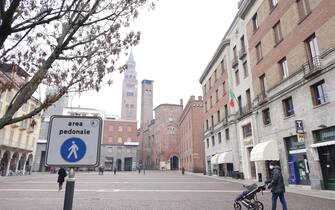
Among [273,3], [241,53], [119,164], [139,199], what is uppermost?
[273,3]

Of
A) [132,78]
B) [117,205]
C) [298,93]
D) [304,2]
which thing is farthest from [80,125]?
[132,78]

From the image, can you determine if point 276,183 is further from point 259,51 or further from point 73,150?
point 259,51

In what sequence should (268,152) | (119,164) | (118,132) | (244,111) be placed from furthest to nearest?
(118,132) < (119,164) < (244,111) < (268,152)

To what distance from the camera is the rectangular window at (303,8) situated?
55.0 ft

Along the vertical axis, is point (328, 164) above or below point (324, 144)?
below

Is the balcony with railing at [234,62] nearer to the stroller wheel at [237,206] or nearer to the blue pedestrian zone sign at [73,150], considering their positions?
the stroller wheel at [237,206]

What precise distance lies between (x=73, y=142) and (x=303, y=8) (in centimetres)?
1940

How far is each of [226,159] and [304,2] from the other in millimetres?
19304

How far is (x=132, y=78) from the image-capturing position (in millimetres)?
111500

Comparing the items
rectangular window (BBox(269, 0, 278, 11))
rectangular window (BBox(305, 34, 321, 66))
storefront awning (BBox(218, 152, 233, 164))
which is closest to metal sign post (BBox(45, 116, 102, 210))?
rectangular window (BBox(305, 34, 321, 66))

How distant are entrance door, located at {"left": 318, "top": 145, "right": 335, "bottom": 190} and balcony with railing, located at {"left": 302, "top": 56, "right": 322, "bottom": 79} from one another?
4614 millimetres

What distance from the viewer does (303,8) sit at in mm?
17234

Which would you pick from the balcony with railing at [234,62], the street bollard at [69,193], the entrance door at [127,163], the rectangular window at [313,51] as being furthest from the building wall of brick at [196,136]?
the street bollard at [69,193]

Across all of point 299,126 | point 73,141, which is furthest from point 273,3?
point 73,141
